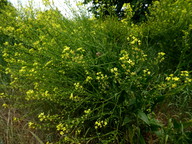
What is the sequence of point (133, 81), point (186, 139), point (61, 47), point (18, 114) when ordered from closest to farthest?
point (186, 139), point (133, 81), point (61, 47), point (18, 114)

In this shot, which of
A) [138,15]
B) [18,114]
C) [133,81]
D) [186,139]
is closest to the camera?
[186,139]

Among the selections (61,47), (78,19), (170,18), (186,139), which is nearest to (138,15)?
(170,18)

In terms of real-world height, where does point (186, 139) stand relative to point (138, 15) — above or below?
below

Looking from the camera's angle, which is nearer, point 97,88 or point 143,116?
point 143,116

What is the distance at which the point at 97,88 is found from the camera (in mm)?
1756

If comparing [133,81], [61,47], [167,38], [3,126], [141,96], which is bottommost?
[3,126]

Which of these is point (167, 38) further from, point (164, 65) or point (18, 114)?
point (18, 114)

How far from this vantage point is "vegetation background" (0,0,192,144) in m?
1.44

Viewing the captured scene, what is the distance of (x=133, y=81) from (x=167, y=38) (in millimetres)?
1349

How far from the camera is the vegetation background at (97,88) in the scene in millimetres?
1441

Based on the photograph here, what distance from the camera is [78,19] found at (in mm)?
2240

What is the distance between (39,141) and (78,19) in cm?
141

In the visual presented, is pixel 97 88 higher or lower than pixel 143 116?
higher

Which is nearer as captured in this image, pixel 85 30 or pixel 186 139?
pixel 186 139
